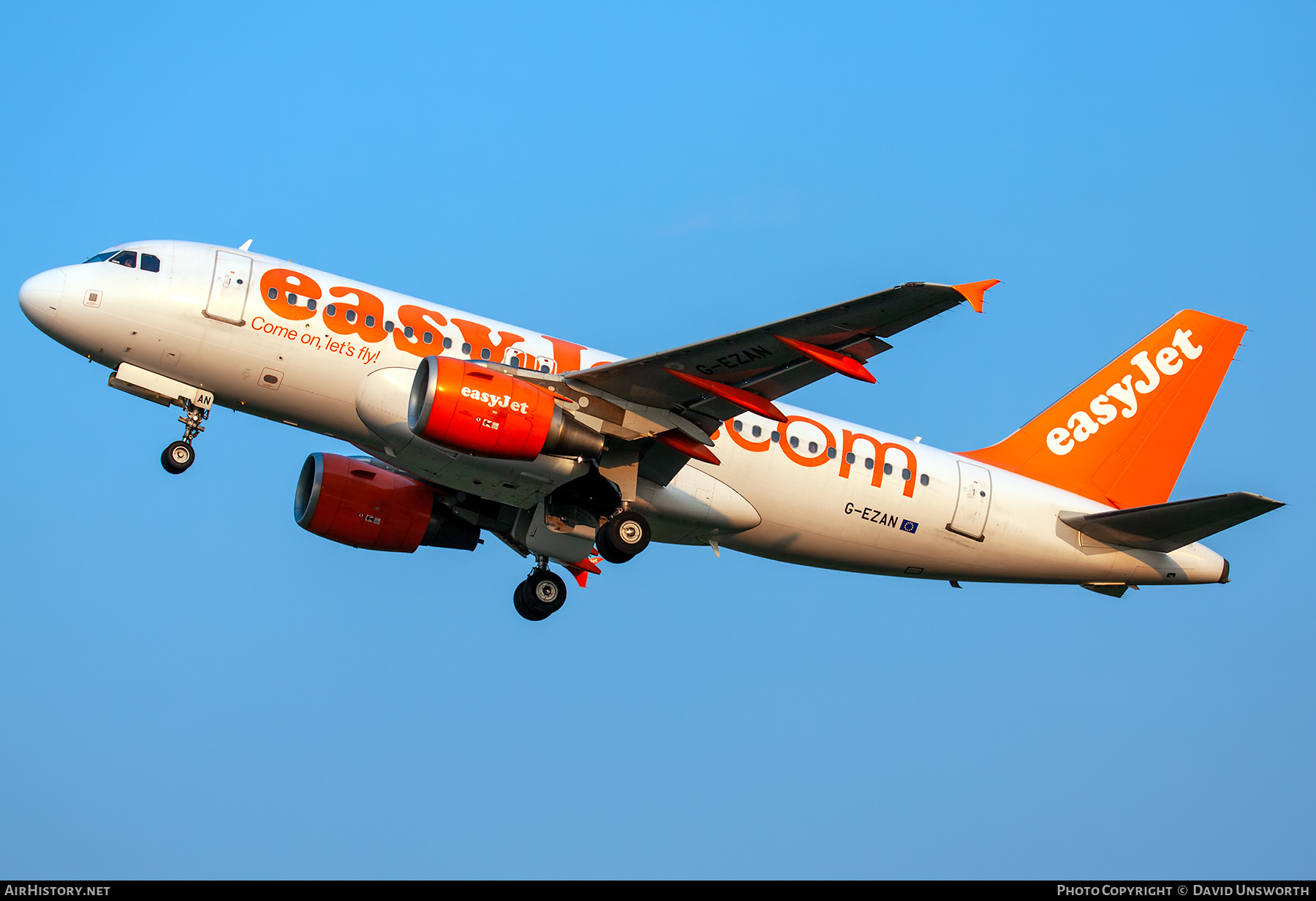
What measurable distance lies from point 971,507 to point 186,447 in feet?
55.0

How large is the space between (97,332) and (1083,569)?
21.7 meters

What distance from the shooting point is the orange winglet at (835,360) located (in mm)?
22984

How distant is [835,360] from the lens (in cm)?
2300

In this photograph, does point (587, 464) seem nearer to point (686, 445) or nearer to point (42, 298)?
point (686, 445)

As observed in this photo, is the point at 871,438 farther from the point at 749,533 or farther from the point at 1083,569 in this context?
the point at 1083,569

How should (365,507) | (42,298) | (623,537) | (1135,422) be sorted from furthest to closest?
1. (1135,422)
2. (365,507)
3. (623,537)
4. (42,298)

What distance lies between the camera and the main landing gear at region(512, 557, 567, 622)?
3089cm

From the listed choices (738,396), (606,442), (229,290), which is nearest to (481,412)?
(606,442)

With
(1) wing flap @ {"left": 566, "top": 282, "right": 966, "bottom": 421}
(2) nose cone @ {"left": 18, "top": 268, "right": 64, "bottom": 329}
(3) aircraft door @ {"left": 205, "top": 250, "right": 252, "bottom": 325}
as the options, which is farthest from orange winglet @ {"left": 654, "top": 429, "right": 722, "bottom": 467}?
(2) nose cone @ {"left": 18, "top": 268, "right": 64, "bottom": 329}

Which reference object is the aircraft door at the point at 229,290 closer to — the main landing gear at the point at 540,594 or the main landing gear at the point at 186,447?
the main landing gear at the point at 186,447

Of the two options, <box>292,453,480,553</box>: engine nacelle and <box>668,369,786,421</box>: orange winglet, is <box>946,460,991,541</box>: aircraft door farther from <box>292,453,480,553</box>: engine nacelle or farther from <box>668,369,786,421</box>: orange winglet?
<box>292,453,480,553</box>: engine nacelle

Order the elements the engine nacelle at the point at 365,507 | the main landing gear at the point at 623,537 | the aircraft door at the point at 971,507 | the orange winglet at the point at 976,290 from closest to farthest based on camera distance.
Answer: the orange winglet at the point at 976,290 → the main landing gear at the point at 623,537 → the aircraft door at the point at 971,507 → the engine nacelle at the point at 365,507

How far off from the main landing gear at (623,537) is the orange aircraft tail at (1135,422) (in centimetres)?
927

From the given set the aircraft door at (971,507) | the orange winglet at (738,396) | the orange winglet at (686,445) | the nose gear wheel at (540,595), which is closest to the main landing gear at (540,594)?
the nose gear wheel at (540,595)
